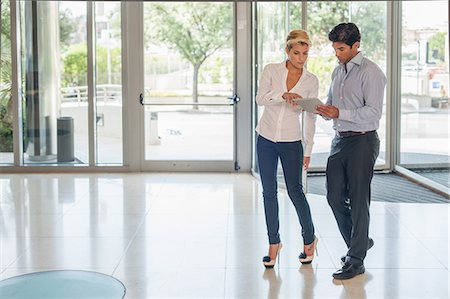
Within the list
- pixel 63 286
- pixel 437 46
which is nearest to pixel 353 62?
pixel 63 286

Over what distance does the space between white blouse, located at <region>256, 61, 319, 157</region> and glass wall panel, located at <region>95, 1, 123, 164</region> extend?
4.76 m

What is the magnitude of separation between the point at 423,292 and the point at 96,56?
591 cm

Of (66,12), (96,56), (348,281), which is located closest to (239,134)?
(96,56)

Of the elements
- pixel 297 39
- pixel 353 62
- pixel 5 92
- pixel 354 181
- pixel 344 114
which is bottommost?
pixel 354 181

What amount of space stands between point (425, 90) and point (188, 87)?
292 cm

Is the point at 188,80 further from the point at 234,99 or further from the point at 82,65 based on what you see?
the point at 82,65

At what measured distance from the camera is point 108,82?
8938 mm

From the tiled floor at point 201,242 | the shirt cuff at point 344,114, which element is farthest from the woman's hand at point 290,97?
the tiled floor at point 201,242

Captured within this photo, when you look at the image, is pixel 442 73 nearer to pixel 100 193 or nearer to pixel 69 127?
pixel 100 193

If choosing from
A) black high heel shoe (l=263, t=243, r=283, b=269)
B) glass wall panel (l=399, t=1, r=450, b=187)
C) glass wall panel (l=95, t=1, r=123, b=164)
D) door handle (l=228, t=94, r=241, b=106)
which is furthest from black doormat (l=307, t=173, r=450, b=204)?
black high heel shoe (l=263, t=243, r=283, b=269)

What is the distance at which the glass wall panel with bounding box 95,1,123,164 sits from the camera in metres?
8.88

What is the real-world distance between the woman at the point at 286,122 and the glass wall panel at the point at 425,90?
3686 mm

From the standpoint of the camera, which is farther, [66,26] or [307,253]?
[66,26]

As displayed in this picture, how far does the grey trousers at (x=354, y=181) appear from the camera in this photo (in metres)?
4.25
